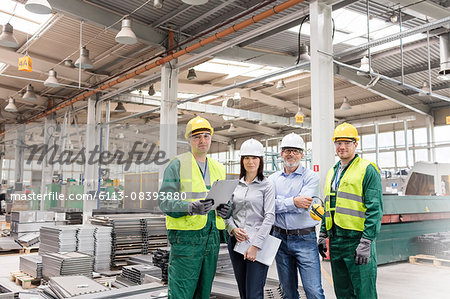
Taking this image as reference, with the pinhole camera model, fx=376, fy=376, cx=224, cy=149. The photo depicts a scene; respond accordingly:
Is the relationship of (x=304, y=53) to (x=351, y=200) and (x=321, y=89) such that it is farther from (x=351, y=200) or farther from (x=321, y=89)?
(x=351, y=200)

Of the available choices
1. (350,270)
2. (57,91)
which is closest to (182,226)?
(350,270)

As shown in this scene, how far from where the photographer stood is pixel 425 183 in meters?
Answer: 9.94

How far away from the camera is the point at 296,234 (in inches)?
134

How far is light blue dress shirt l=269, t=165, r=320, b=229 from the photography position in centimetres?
346

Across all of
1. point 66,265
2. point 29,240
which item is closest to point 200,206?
point 66,265

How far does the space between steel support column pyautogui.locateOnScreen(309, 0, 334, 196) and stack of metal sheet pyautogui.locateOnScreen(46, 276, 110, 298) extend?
3770mm

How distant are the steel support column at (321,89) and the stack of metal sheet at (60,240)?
172 inches

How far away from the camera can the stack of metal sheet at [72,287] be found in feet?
13.6

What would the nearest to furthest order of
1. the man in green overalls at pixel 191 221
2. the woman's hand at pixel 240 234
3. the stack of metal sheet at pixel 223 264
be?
the man in green overalls at pixel 191 221, the woman's hand at pixel 240 234, the stack of metal sheet at pixel 223 264

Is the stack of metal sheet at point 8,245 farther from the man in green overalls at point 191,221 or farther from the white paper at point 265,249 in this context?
the white paper at point 265,249

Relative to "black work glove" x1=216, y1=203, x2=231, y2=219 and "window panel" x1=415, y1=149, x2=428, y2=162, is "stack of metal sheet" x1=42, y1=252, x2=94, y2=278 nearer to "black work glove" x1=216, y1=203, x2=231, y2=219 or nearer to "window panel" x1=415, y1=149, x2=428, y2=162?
"black work glove" x1=216, y1=203, x2=231, y2=219

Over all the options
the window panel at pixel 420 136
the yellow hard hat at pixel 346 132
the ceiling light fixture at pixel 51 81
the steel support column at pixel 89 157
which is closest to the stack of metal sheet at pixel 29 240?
the steel support column at pixel 89 157

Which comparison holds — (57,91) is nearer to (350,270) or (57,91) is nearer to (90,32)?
(90,32)

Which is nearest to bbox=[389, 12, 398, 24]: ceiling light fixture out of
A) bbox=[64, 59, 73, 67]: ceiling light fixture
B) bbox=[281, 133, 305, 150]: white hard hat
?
bbox=[281, 133, 305, 150]: white hard hat
